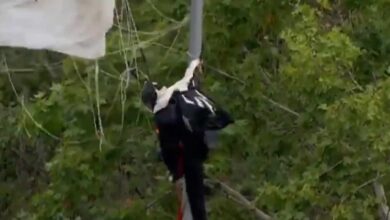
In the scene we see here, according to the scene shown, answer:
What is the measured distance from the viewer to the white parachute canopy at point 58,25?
14.0ft

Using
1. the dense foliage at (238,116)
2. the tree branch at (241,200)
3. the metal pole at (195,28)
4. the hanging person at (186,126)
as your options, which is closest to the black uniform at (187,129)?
the hanging person at (186,126)

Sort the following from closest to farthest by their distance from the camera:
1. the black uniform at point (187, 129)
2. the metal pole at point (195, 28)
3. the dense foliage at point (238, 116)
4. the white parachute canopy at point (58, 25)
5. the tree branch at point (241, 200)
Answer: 1. the white parachute canopy at point (58, 25)
2. the black uniform at point (187, 129)
3. the metal pole at point (195, 28)
4. the dense foliage at point (238, 116)
5. the tree branch at point (241, 200)

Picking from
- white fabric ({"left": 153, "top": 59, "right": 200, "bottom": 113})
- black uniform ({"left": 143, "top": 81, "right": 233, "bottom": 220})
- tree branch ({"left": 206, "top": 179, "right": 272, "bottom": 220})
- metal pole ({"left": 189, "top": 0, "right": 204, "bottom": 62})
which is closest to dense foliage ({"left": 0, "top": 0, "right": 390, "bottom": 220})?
tree branch ({"left": 206, "top": 179, "right": 272, "bottom": 220})

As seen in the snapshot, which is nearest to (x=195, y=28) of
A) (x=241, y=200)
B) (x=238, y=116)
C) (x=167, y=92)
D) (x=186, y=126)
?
(x=167, y=92)

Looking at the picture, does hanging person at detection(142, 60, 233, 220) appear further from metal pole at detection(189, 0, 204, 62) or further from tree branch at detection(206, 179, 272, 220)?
→ tree branch at detection(206, 179, 272, 220)

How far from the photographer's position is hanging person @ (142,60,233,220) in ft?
14.6

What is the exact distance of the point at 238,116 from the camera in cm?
666

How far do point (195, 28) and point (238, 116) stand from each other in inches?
73.1

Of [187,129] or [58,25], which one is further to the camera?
[187,129]

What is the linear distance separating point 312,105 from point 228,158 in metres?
0.83

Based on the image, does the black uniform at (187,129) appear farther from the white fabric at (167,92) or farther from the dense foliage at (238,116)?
the dense foliage at (238,116)

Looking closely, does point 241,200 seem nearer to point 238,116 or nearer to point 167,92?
point 238,116

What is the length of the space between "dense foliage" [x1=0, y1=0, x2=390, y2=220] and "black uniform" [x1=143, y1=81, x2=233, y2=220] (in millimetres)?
1263

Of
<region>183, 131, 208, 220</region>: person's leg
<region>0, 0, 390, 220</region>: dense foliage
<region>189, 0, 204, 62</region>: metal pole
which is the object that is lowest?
<region>0, 0, 390, 220</region>: dense foliage
